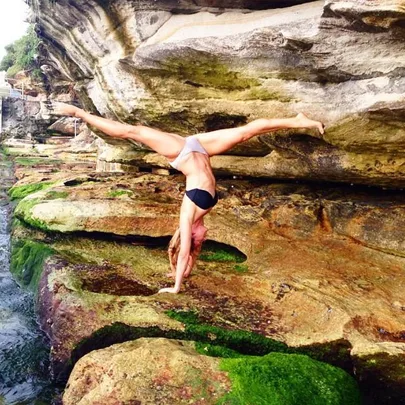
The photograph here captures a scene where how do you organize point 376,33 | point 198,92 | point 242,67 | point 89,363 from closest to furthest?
point 89,363, point 376,33, point 242,67, point 198,92

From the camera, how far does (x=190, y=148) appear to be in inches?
265

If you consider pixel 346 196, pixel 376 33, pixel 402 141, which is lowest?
pixel 346 196

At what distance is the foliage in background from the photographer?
3753 centimetres

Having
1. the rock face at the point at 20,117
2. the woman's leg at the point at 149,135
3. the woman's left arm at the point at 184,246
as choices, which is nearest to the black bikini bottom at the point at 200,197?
the woman's left arm at the point at 184,246

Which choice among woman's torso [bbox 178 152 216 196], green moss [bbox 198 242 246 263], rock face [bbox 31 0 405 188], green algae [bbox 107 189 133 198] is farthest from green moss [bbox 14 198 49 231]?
woman's torso [bbox 178 152 216 196]

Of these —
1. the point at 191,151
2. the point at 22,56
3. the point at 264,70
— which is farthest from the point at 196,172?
the point at 22,56

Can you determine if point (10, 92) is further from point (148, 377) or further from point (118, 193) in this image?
point (148, 377)

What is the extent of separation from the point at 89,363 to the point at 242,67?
487 centimetres

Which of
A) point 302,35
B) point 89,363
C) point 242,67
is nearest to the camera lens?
point 89,363

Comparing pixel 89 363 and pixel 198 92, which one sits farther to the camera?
pixel 198 92

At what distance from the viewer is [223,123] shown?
28.5 feet

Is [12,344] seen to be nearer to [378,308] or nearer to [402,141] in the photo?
[378,308]

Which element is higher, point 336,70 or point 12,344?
point 336,70

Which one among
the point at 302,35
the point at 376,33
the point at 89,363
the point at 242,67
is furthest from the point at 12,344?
the point at 376,33
